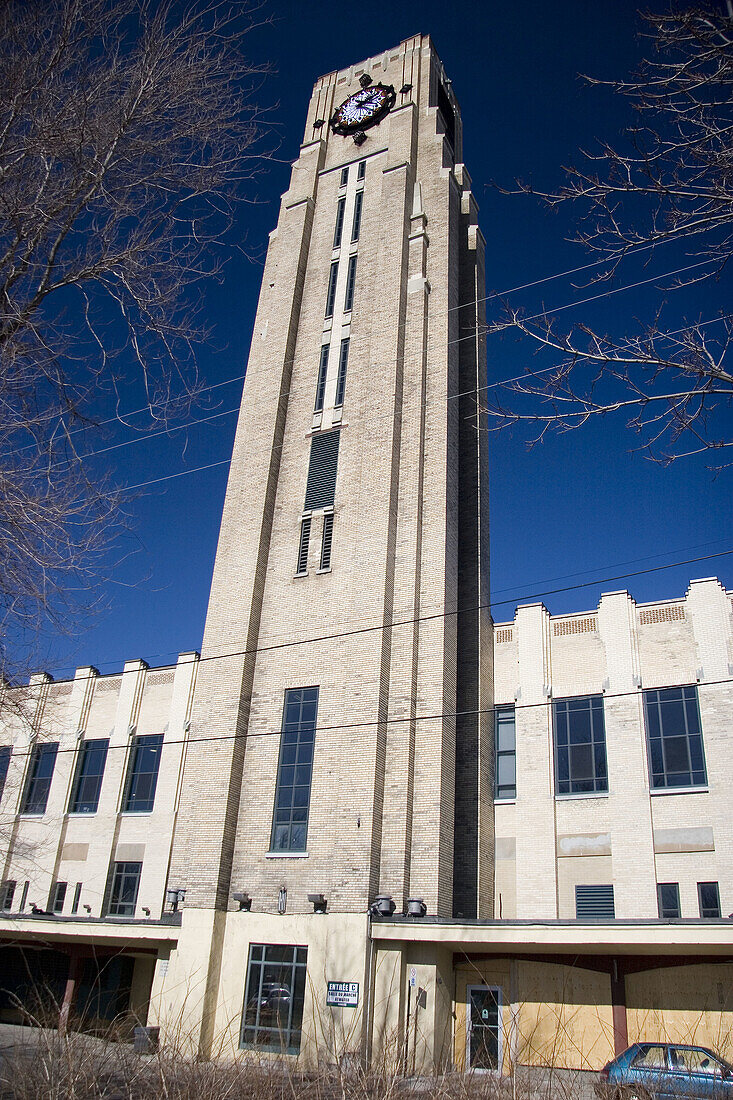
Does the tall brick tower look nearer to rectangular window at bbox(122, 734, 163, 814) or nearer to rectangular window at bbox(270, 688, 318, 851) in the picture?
rectangular window at bbox(270, 688, 318, 851)

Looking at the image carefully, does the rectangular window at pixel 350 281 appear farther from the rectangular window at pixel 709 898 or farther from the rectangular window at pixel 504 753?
the rectangular window at pixel 709 898

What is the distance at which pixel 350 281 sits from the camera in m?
31.3

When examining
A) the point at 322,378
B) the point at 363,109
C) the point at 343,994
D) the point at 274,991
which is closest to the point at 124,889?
the point at 274,991

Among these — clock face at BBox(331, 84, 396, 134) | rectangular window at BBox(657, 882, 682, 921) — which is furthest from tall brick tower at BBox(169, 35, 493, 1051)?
rectangular window at BBox(657, 882, 682, 921)

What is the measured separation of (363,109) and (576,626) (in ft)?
81.7

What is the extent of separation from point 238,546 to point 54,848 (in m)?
12.8

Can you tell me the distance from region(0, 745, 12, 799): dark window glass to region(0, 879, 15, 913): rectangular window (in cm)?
367

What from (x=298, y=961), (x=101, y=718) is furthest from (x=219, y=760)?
(x=101, y=718)

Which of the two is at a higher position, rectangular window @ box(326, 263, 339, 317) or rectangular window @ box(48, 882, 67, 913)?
rectangular window @ box(326, 263, 339, 317)

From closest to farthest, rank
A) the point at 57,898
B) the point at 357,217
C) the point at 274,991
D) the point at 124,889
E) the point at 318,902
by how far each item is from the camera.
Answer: the point at 274,991, the point at 318,902, the point at 124,889, the point at 57,898, the point at 357,217

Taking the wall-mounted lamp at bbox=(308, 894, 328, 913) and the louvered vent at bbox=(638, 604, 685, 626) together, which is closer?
the wall-mounted lamp at bbox=(308, 894, 328, 913)

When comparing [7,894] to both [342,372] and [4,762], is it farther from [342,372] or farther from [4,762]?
[342,372]

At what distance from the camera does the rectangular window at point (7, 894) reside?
95.5ft

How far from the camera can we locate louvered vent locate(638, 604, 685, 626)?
78.4 ft
